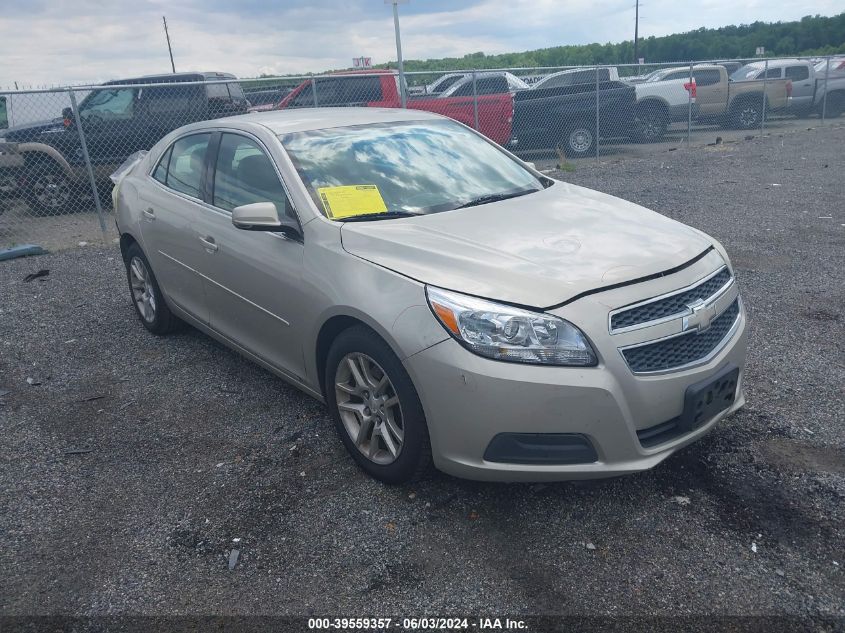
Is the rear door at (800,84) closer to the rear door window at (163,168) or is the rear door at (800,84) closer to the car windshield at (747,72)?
the car windshield at (747,72)

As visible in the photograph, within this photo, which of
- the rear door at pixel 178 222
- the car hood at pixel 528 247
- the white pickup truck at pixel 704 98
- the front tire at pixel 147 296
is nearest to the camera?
the car hood at pixel 528 247

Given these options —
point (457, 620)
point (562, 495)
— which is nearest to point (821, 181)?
point (562, 495)

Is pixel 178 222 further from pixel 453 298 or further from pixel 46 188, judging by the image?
pixel 46 188

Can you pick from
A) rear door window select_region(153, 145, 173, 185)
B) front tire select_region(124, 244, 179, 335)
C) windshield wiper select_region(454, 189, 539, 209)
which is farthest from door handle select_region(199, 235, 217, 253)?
windshield wiper select_region(454, 189, 539, 209)

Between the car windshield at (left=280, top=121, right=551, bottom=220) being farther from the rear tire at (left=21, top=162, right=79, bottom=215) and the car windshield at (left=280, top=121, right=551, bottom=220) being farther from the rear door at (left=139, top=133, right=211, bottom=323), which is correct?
the rear tire at (left=21, top=162, right=79, bottom=215)

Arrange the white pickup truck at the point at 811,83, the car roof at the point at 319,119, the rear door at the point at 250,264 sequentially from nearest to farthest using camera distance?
1. the rear door at the point at 250,264
2. the car roof at the point at 319,119
3. the white pickup truck at the point at 811,83

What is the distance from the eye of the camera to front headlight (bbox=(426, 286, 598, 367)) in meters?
2.79

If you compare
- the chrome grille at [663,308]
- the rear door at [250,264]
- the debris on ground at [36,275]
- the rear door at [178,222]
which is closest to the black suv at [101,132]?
the debris on ground at [36,275]

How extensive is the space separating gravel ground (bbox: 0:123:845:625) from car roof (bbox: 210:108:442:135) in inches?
63.4

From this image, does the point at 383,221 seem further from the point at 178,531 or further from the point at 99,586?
the point at 99,586

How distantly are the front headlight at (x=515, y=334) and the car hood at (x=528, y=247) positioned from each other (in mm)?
63

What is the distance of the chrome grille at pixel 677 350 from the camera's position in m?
2.85

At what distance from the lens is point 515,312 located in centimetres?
284

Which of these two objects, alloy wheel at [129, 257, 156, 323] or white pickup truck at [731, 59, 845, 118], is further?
white pickup truck at [731, 59, 845, 118]
